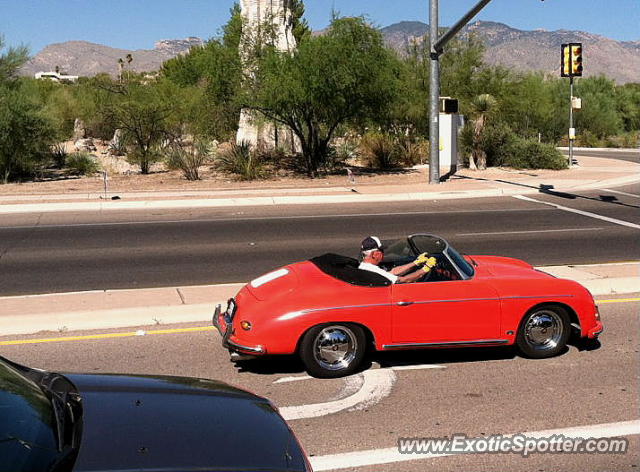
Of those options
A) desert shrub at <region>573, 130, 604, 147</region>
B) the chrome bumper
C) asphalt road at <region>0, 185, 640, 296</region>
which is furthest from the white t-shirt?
desert shrub at <region>573, 130, 604, 147</region>

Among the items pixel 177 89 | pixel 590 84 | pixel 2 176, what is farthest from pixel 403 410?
pixel 590 84

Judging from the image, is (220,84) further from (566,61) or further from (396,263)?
(396,263)

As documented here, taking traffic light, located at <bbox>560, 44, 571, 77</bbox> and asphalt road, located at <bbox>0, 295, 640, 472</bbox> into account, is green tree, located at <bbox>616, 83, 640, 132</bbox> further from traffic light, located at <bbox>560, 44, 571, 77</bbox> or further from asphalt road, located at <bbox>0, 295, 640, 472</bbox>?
asphalt road, located at <bbox>0, 295, 640, 472</bbox>

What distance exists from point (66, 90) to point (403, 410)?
4891cm

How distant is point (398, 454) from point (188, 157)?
2555 centimetres

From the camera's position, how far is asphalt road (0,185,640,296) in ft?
42.6

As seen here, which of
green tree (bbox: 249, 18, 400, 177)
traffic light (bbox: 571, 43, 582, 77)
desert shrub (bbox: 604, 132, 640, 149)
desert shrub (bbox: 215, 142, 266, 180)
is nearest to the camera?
green tree (bbox: 249, 18, 400, 177)

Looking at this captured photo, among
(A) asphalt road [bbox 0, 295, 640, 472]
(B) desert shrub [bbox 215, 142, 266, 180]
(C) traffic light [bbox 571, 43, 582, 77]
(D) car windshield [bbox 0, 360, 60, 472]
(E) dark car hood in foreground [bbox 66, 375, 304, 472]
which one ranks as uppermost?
(C) traffic light [bbox 571, 43, 582, 77]

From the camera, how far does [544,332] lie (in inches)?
318

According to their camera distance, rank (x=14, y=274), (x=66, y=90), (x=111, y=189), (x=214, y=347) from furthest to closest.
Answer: (x=66, y=90), (x=111, y=189), (x=14, y=274), (x=214, y=347)

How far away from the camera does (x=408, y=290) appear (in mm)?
→ 7684

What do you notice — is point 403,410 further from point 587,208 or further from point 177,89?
point 177,89
